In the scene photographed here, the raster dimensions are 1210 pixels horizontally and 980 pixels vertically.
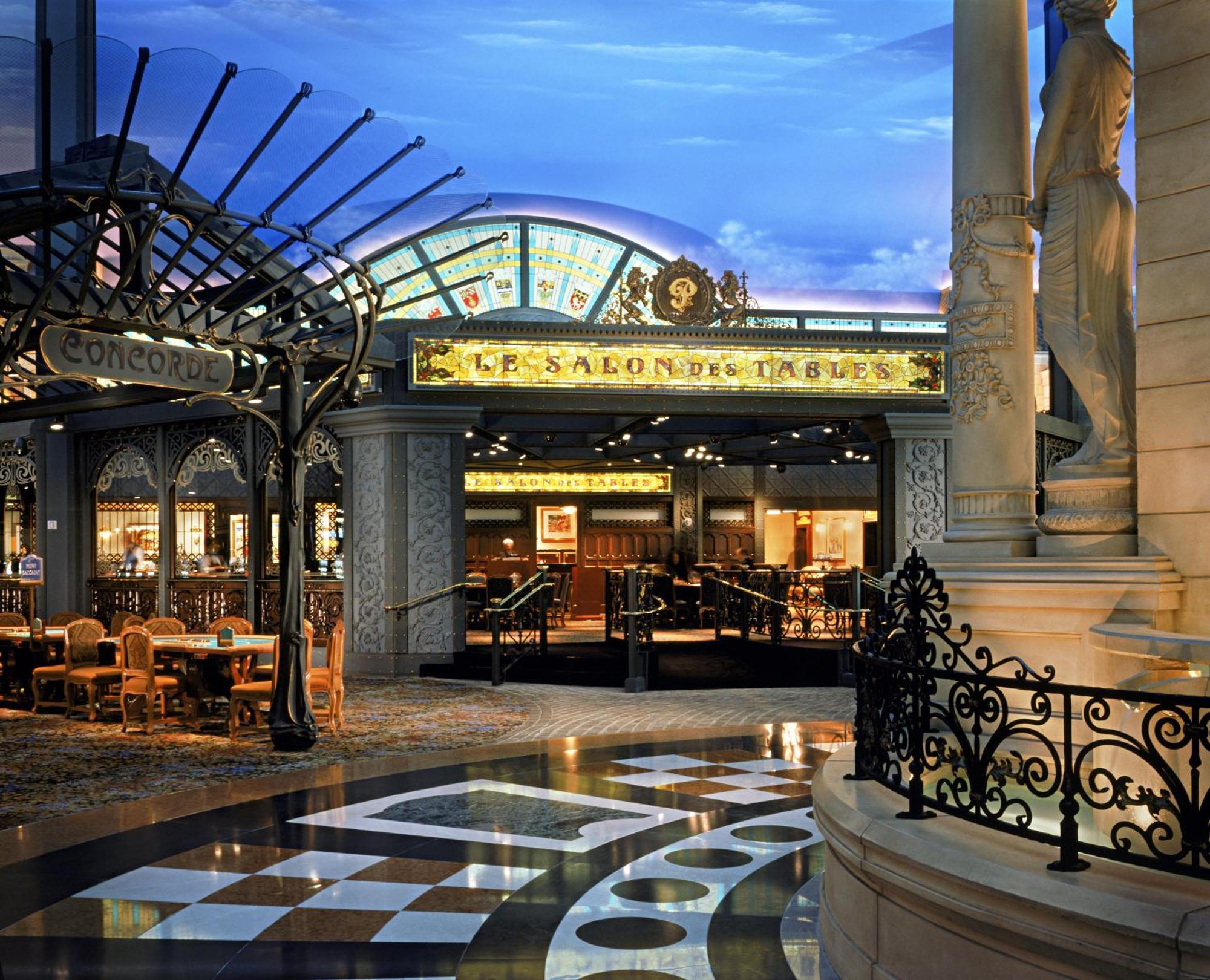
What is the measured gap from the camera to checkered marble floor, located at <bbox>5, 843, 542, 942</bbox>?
444 centimetres

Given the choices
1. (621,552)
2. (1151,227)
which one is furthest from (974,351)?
(621,552)

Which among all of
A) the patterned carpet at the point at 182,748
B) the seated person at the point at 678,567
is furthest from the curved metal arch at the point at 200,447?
the seated person at the point at 678,567

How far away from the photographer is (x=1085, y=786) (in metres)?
4.27

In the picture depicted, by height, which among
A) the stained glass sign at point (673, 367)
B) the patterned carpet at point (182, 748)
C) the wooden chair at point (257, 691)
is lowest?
the patterned carpet at point (182, 748)

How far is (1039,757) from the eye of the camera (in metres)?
3.85

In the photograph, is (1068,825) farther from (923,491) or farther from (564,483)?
(564,483)

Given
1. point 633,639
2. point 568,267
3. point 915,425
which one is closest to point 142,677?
point 633,639

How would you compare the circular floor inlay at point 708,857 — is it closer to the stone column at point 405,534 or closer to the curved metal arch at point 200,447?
the stone column at point 405,534

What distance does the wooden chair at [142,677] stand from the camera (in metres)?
9.61

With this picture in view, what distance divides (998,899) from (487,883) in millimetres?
2688

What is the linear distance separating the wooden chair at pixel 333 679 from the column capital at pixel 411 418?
4066 mm

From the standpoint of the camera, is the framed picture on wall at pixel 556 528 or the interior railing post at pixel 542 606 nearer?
the interior railing post at pixel 542 606

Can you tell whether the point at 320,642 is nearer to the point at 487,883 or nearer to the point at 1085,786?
the point at 487,883

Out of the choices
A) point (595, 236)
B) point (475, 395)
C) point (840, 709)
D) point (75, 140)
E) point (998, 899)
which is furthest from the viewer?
point (595, 236)
